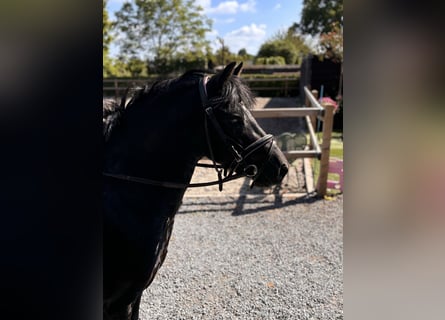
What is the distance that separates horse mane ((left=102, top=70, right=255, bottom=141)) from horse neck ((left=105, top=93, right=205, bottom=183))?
110 millimetres

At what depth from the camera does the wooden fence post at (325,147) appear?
578 cm

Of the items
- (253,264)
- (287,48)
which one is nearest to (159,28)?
(287,48)

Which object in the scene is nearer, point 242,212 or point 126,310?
point 126,310

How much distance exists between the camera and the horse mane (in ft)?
6.22

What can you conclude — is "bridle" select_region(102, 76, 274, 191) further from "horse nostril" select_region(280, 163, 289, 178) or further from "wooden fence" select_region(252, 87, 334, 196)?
"wooden fence" select_region(252, 87, 334, 196)

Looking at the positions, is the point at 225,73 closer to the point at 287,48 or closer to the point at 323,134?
the point at 323,134

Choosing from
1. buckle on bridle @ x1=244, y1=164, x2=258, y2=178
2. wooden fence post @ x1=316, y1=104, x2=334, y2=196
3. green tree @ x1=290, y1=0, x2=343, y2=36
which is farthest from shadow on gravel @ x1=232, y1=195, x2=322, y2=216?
green tree @ x1=290, y1=0, x2=343, y2=36

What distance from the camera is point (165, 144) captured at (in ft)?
6.26

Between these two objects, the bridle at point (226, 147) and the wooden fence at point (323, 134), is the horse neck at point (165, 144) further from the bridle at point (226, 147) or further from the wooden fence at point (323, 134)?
the wooden fence at point (323, 134)

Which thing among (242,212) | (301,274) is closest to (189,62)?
(242,212)
